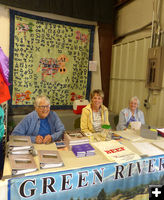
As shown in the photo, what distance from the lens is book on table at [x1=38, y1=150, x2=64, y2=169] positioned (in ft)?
3.96

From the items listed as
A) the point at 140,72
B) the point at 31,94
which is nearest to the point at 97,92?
the point at 140,72

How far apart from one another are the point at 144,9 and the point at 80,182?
3.36 m

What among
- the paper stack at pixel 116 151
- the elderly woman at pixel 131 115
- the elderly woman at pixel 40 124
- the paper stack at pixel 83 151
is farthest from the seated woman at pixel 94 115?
the paper stack at pixel 83 151

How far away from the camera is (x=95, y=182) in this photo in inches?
49.4

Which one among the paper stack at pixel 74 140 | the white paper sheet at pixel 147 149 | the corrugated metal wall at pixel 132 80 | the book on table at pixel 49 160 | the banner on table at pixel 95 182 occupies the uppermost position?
the corrugated metal wall at pixel 132 80

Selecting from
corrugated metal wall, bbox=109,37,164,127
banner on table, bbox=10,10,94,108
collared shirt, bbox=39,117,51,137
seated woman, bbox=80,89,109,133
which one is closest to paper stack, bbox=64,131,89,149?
collared shirt, bbox=39,117,51,137

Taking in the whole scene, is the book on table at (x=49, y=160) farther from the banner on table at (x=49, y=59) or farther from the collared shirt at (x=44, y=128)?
the banner on table at (x=49, y=59)

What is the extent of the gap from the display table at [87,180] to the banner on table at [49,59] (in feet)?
8.31

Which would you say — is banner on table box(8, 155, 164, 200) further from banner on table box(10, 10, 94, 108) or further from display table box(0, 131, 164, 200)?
banner on table box(10, 10, 94, 108)

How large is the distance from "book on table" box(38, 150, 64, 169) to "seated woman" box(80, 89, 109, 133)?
103cm

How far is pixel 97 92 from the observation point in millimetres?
2424

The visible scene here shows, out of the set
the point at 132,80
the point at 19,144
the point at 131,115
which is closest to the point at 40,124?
the point at 19,144

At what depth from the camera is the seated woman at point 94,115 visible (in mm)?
2402

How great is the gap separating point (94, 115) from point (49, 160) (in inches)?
51.0
